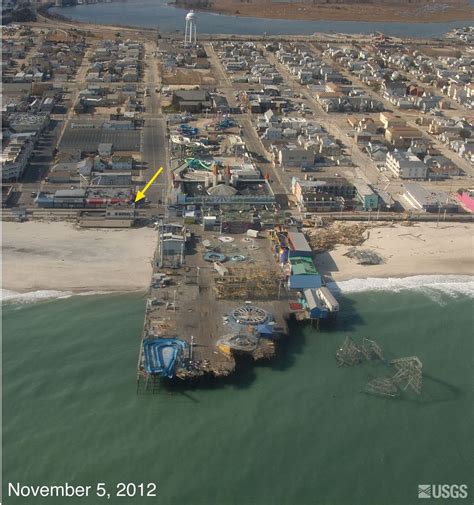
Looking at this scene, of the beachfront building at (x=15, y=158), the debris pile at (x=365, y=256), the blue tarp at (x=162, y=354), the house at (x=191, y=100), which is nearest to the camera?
the blue tarp at (x=162, y=354)

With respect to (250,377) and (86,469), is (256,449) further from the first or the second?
(86,469)

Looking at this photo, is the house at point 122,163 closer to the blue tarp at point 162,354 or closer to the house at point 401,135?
the house at point 401,135

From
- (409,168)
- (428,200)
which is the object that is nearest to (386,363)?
(428,200)

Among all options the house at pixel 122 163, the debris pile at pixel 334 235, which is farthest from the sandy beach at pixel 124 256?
the house at pixel 122 163

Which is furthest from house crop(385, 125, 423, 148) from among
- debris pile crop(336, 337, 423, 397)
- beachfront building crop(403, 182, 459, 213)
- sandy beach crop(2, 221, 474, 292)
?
debris pile crop(336, 337, 423, 397)

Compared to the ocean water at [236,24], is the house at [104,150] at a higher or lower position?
lower
